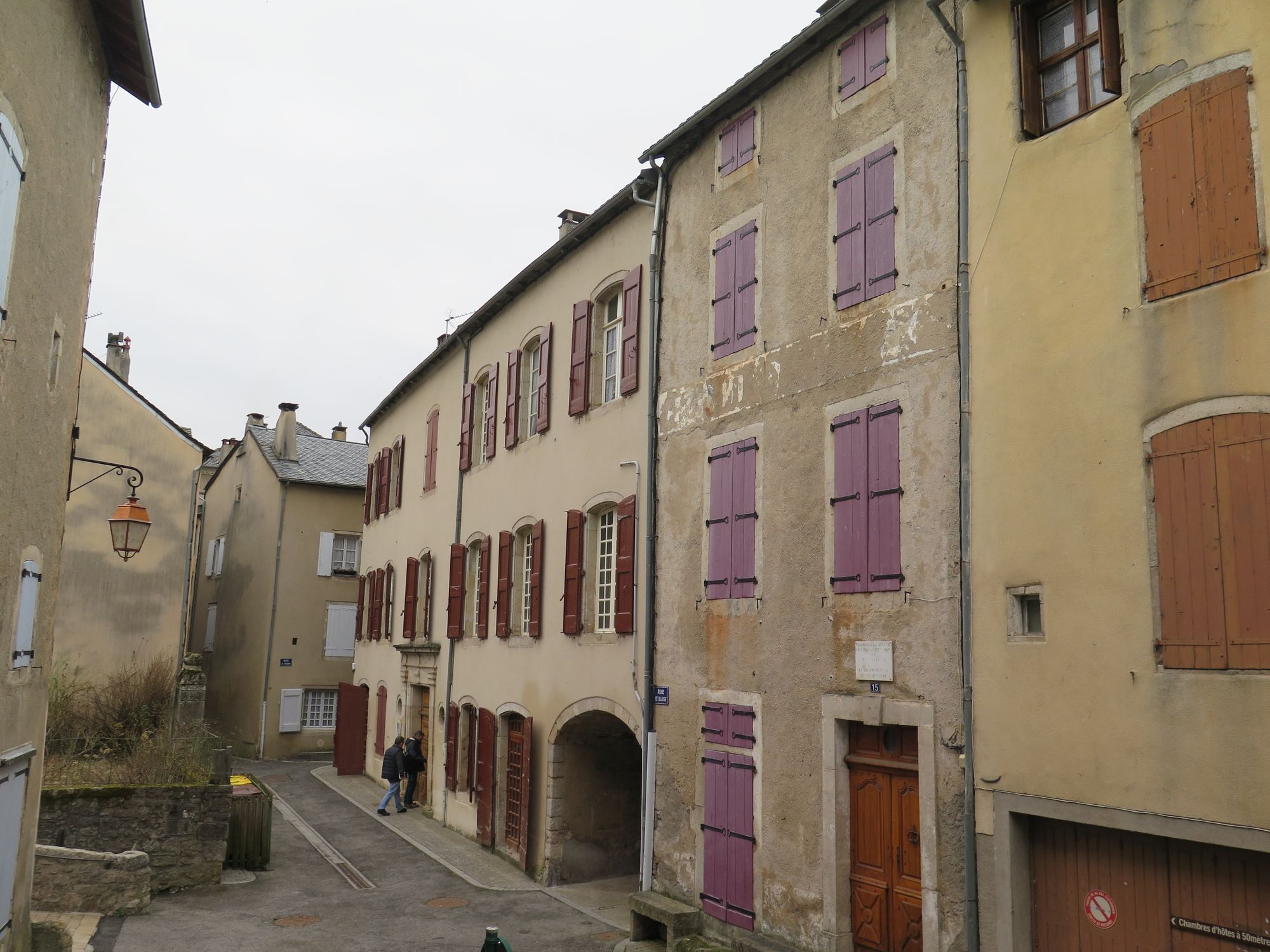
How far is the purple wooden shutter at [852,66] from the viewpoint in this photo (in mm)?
9102

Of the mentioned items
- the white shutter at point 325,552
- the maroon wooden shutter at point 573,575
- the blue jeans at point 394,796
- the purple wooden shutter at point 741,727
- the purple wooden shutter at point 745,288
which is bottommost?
the blue jeans at point 394,796

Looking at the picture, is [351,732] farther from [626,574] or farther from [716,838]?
[716,838]

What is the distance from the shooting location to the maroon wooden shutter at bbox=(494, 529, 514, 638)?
15.5 m

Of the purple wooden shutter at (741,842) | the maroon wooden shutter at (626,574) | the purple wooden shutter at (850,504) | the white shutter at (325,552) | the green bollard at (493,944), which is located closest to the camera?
the green bollard at (493,944)

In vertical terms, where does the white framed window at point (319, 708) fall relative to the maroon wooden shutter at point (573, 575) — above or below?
below

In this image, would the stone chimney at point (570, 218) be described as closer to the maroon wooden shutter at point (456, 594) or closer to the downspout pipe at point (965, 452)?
the maroon wooden shutter at point (456, 594)

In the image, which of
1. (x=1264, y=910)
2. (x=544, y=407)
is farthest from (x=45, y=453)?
(x=1264, y=910)

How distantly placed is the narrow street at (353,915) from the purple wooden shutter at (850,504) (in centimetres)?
500

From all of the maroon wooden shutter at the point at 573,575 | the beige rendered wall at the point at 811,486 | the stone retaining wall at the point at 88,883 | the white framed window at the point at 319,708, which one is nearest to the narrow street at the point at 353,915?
the stone retaining wall at the point at 88,883

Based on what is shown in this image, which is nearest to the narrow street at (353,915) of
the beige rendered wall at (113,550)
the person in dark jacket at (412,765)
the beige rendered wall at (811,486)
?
the beige rendered wall at (811,486)

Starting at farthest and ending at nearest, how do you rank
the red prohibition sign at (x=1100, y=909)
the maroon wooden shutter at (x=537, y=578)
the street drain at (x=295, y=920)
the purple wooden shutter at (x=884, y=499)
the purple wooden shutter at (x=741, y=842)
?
the maroon wooden shutter at (x=537, y=578)
the street drain at (x=295, y=920)
the purple wooden shutter at (x=741, y=842)
the purple wooden shutter at (x=884, y=499)
the red prohibition sign at (x=1100, y=909)

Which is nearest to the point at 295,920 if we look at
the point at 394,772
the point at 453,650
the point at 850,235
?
the point at 453,650

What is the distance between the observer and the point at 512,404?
16.1m

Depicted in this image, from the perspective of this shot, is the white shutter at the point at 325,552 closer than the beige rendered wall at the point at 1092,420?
No
